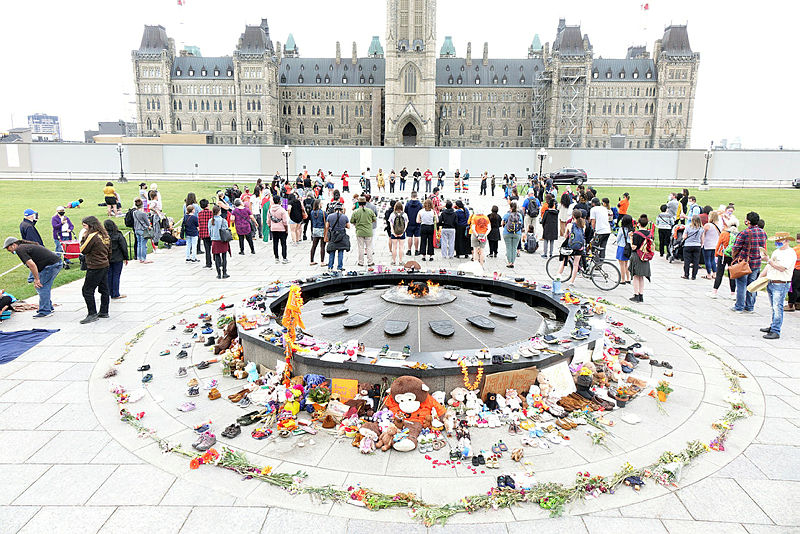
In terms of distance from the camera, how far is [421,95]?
88000 millimetres

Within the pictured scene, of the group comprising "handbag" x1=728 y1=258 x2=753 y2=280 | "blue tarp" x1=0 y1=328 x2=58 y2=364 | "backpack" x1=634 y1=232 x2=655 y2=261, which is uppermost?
"backpack" x1=634 y1=232 x2=655 y2=261

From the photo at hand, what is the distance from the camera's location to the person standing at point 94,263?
29.9 ft

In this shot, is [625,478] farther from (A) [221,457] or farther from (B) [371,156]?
(B) [371,156]

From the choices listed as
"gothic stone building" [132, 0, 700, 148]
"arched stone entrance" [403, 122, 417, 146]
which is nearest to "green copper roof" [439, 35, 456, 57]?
"gothic stone building" [132, 0, 700, 148]

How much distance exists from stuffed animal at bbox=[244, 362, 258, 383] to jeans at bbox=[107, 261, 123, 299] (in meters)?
5.50

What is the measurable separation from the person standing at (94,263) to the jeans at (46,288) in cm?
90

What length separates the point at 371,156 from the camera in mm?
47281

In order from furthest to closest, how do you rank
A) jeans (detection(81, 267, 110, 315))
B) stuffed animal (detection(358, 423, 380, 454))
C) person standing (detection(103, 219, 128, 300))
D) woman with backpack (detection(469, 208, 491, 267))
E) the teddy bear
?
woman with backpack (detection(469, 208, 491, 267))
person standing (detection(103, 219, 128, 300))
jeans (detection(81, 267, 110, 315))
the teddy bear
stuffed animal (detection(358, 423, 380, 454))

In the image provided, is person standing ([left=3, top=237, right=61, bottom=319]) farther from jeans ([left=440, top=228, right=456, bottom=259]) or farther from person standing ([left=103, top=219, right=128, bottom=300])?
jeans ([left=440, top=228, right=456, bottom=259])

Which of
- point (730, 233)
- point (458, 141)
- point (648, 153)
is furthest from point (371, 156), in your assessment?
point (458, 141)

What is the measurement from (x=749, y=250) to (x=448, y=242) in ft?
25.9

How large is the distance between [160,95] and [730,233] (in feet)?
347

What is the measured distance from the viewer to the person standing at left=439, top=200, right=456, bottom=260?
597 inches

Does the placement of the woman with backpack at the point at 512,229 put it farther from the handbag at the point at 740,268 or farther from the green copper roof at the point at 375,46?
the green copper roof at the point at 375,46
